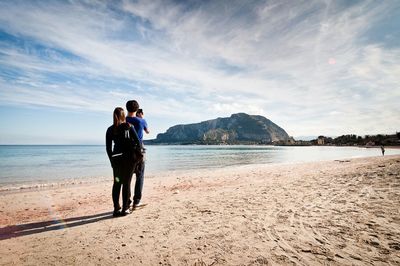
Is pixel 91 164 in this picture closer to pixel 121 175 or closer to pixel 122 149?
pixel 121 175

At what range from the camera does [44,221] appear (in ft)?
17.1

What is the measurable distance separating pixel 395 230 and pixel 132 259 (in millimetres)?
4650

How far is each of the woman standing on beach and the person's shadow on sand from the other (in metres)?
0.88

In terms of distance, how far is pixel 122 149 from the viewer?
485 cm

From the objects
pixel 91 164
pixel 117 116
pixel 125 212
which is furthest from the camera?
pixel 91 164

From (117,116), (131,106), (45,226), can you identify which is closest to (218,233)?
(117,116)

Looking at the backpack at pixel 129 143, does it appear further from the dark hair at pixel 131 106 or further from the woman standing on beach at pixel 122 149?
the dark hair at pixel 131 106

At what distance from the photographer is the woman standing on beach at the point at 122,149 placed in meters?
4.79

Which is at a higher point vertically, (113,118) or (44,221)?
(113,118)

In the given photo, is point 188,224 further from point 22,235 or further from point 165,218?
point 22,235

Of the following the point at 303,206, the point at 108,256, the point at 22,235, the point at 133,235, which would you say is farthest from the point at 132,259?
the point at 303,206

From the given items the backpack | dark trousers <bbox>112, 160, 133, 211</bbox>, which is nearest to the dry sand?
dark trousers <bbox>112, 160, 133, 211</bbox>

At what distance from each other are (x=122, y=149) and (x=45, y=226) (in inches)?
98.7

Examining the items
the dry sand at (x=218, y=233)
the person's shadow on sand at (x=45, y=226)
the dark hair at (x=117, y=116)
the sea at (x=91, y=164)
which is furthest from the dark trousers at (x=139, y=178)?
the sea at (x=91, y=164)
